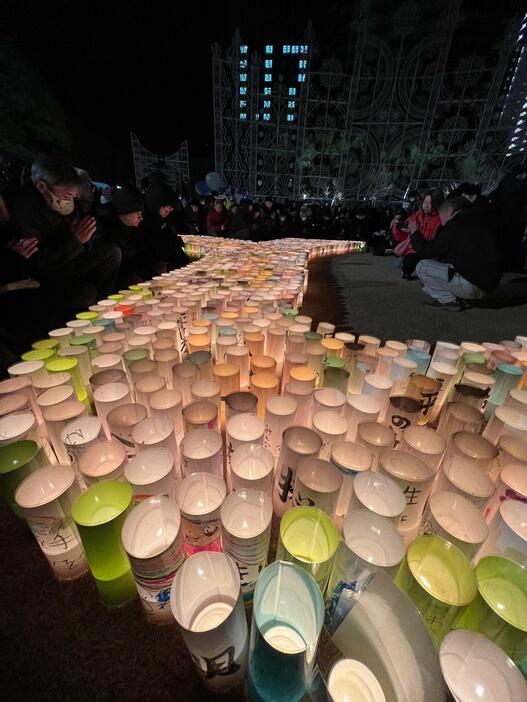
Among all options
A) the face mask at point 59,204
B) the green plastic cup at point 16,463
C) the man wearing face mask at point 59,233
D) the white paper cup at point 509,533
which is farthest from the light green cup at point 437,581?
the face mask at point 59,204

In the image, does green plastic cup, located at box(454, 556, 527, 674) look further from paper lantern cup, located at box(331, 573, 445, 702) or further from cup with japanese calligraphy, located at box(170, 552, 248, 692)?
cup with japanese calligraphy, located at box(170, 552, 248, 692)

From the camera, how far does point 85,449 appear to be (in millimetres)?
919

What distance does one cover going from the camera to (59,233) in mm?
2566

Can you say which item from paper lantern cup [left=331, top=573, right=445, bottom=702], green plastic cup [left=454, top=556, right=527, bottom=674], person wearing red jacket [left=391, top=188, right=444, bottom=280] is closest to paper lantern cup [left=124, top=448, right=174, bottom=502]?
paper lantern cup [left=331, top=573, right=445, bottom=702]

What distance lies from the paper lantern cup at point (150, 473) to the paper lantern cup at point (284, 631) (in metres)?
0.35

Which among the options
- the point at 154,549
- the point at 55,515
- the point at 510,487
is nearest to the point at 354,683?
the point at 154,549

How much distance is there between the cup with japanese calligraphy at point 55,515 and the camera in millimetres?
777

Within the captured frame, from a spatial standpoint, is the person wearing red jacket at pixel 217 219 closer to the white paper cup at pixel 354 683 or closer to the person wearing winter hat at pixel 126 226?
the person wearing winter hat at pixel 126 226

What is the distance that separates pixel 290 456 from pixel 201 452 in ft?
0.89

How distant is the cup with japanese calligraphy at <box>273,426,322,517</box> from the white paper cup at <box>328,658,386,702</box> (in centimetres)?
40

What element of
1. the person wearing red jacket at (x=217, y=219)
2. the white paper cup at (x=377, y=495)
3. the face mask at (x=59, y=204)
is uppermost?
the face mask at (x=59, y=204)

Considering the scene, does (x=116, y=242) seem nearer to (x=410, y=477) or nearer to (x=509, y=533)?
(x=410, y=477)

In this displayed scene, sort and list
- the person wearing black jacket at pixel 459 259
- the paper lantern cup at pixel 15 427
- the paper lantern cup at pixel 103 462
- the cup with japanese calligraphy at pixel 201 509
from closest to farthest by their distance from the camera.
Answer: the cup with japanese calligraphy at pixel 201 509 < the paper lantern cup at pixel 103 462 < the paper lantern cup at pixel 15 427 < the person wearing black jacket at pixel 459 259

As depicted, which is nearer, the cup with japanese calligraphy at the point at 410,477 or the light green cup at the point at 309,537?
the light green cup at the point at 309,537
